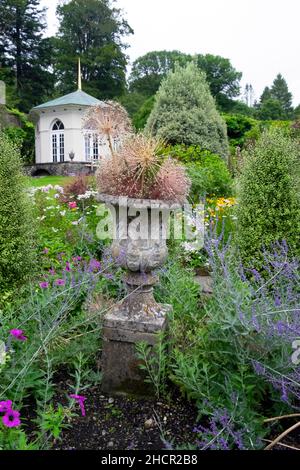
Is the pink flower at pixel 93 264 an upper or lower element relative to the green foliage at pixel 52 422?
upper

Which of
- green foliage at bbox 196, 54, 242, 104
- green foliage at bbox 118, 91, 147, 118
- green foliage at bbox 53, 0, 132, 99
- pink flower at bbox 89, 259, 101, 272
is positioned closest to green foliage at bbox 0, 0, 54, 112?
green foliage at bbox 53, 0, 132, 99

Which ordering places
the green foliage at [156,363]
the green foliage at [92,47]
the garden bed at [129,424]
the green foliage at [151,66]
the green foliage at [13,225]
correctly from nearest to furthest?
the garden bed at [129,424], the green foliage at [156,363], the green foliage at [13,225], the green foliage at [92,47], the green foliage at [151,66]

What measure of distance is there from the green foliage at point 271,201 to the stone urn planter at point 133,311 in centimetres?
168

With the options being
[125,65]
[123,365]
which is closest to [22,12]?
[125,65]

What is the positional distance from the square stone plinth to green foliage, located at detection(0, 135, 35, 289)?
140cm

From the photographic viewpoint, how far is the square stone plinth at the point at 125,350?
8.04 ft

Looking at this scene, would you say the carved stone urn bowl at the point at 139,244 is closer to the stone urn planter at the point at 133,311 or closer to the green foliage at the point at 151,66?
the stone urn planter at the point at 133,311

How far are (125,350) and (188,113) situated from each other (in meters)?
9.42

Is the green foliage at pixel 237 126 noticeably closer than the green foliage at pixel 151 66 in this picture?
Yes

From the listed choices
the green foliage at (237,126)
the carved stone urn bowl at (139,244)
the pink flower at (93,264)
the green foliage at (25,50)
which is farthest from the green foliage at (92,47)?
the carved stone urn bowl at (139,244)

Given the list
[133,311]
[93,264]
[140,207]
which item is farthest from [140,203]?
[133,311]

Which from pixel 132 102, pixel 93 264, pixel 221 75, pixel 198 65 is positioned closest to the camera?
pixel 93 264

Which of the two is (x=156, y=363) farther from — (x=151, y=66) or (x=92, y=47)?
(x=151, y=66)

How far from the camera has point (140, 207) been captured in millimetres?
2396
